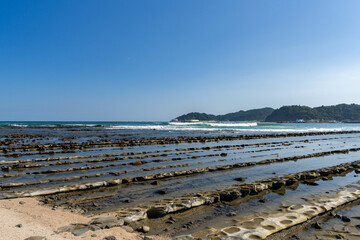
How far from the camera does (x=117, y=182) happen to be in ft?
30.2

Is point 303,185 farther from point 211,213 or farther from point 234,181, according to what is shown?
point 211,213

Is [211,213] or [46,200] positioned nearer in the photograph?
[211,213]

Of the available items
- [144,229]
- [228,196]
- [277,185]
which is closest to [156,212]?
[144,229]

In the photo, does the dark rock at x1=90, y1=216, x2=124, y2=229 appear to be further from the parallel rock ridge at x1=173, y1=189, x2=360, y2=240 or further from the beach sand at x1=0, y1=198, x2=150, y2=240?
the parallel rock ridge at x1=173, y1=189, x2=360, y2=240

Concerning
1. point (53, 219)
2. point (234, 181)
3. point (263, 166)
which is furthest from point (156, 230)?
point (263, 166)

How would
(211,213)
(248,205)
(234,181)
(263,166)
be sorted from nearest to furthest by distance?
(211,213), (248,205), (234,181), (263,166)

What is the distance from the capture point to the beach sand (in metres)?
4.56

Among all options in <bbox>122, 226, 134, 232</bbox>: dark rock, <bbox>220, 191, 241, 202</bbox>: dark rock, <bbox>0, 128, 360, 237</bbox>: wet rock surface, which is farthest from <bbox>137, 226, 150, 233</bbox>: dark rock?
<bbox>220, 191, 241, 202</bbox>: dark rock

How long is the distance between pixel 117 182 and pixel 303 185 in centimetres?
747

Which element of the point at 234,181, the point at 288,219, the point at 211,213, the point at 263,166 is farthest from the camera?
the point at 263,166

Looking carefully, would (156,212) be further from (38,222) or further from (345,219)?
(345,219)

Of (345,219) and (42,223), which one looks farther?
(345,219)

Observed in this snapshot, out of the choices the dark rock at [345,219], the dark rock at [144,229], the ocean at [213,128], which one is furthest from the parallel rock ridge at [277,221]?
the ocean at [213,128]

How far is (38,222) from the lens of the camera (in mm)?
5285
